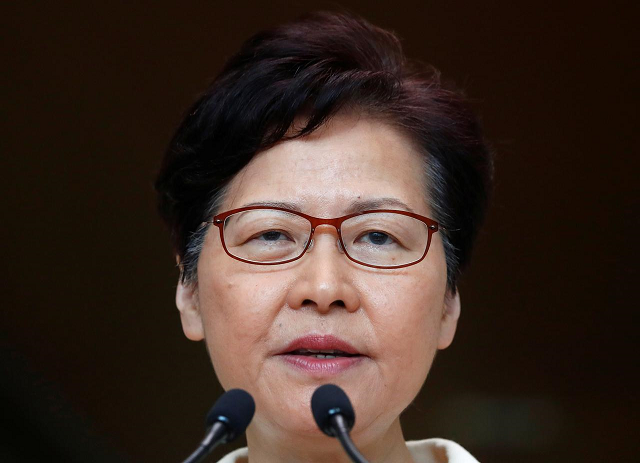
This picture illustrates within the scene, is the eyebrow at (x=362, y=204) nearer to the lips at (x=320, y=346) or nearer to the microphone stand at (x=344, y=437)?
the lips at (x=320, y=346)

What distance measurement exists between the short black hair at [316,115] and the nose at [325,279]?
0.21 m

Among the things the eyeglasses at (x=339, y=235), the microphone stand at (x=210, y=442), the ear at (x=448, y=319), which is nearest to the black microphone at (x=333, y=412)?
the microphone stand at (x=210, y=442)

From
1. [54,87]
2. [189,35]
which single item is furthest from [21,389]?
[189,35]

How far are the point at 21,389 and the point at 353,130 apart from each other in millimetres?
2433

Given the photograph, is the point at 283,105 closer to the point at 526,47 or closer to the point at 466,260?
the point at 466,260

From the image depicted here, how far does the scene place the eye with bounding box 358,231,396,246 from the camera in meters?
1.50

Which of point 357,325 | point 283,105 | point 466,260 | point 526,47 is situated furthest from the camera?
point 526,47

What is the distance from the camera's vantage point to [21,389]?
352cm

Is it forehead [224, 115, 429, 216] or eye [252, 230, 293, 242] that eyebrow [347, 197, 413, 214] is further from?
eye [252, 230, 293, 242]

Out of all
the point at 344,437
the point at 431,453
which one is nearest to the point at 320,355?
the point at 344,437

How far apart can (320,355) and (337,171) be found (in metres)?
0.31

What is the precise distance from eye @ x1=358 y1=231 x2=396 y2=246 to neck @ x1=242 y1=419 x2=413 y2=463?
0.32 m

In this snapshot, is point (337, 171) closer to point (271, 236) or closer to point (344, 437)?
point (271, 236)

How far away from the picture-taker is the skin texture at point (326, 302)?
1424mm
